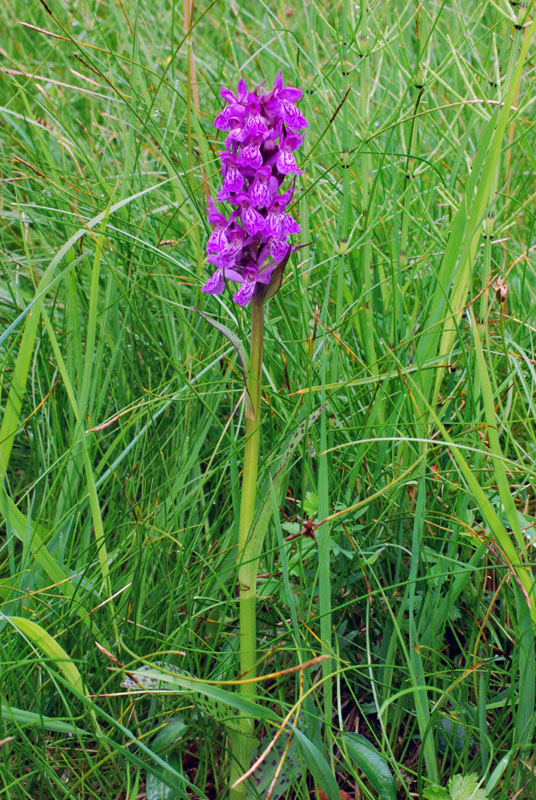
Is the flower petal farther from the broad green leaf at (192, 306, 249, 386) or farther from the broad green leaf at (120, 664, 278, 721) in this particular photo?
the broad green leaf at (120, 664, 278, 721)

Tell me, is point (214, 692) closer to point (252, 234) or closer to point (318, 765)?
point (318, 765)

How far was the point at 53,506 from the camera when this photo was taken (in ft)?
5.54

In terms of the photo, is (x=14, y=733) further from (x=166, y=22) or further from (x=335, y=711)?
(x=166, y=22)

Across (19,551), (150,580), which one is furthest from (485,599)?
(19,551)

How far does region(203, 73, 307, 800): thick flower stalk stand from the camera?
1.20m

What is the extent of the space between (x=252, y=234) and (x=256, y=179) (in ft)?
0.32

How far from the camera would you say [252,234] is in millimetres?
1226

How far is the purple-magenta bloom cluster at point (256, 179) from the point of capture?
119cm

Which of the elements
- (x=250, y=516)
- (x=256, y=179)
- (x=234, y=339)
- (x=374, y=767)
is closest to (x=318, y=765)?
(x=374, y=767)

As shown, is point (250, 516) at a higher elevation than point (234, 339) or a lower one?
lower

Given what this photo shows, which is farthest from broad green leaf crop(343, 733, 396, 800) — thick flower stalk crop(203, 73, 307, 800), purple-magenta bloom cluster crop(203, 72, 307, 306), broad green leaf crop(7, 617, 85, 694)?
purple-magenta bloom cluster crop(203, 72, 307, 306)

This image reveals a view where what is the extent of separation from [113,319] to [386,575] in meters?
1.10

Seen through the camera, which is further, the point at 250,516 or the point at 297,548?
the point at 297,548

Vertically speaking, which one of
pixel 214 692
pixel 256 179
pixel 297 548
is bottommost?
pixel 214 692
